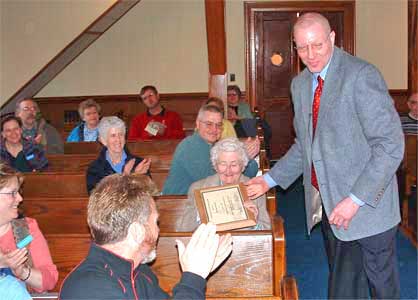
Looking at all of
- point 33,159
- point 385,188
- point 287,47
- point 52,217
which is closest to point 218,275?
point 385,188

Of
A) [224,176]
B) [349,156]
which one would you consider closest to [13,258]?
[224,176]

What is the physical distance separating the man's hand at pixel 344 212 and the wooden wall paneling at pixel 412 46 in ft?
20.6

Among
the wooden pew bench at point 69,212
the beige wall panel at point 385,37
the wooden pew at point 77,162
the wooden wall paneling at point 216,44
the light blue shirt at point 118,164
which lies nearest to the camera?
the wooden pew bench at point 69,212

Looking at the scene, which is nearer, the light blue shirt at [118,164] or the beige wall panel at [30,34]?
the light blue shirt at [118,164]

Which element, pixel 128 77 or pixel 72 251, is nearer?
pixel 72 251

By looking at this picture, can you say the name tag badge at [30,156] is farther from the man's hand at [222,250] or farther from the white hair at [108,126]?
the man's hand at [222,250]

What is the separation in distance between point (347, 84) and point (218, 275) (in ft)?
2.97

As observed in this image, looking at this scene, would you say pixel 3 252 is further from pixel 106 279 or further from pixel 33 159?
pixel 33 159

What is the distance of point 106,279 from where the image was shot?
147 cm

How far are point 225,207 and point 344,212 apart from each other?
597mm

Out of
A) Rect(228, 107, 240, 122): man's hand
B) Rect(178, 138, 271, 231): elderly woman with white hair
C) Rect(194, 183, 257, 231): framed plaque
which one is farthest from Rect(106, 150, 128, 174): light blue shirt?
Rect(228, 107, 240, 122): man's hand

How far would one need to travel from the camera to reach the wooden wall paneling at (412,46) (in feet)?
25.5

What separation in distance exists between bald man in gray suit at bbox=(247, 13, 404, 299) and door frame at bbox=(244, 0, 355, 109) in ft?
21.1

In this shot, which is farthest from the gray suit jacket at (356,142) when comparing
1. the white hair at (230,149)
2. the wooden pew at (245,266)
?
the white hair at (230,149)
